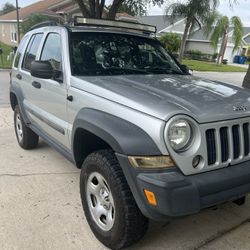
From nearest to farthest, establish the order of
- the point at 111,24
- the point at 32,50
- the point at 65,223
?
the point at 65,223 < the point at 111,24 < the point at 32,50

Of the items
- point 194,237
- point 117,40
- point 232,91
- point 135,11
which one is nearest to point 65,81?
point 117,40

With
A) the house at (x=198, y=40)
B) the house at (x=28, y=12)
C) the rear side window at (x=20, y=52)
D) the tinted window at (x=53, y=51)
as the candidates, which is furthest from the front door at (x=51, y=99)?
the house at (x=198, y=40)

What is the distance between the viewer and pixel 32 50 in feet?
16.0

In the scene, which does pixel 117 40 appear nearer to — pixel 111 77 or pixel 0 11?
pixel 111 77

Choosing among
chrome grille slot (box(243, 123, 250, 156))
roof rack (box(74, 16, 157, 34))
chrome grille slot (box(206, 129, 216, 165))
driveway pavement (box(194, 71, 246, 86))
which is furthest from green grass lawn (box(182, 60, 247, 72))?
chrome grille slot (box(206, 129, 216, 165))

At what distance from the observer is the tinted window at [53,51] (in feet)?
12.7

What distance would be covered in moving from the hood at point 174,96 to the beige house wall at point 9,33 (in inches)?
1336

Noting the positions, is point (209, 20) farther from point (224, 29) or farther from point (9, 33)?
point (9, 33)

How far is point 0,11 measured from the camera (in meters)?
80.0

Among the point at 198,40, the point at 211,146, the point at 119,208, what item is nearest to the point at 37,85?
the point at 119,208

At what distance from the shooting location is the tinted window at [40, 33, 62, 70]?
3.89 metres

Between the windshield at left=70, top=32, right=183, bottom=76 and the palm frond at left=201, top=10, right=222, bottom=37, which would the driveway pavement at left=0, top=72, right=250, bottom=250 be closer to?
the windshield at left=70, top=32, right=183, bottom=76

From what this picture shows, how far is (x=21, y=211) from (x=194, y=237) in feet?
5.80

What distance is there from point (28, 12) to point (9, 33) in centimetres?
504
